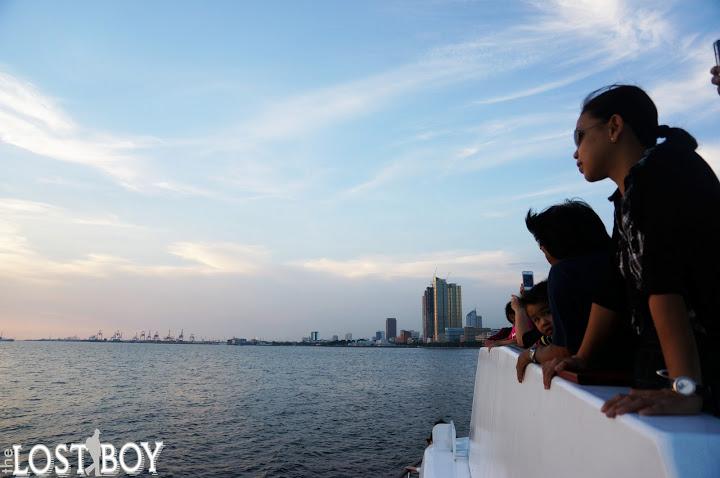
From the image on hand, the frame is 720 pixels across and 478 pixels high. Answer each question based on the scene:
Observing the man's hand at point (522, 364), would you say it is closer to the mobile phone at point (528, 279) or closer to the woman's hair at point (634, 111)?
the woman's hair at point (634, 111)

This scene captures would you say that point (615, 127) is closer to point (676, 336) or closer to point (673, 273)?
point (673, 273)

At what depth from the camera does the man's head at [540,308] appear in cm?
345

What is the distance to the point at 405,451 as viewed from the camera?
21.3 metres

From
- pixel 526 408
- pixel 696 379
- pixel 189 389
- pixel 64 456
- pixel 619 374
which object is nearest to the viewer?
pixel 696 379

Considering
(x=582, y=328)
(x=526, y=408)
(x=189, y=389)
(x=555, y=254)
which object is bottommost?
(x=189, y=389)

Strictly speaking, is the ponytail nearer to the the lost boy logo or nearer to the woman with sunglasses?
the woman with sunglasses

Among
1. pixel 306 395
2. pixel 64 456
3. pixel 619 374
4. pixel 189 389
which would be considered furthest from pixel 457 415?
pixel 619 374

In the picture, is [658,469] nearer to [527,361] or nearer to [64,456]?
[527,361]

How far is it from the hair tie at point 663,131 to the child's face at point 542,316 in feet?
6.82

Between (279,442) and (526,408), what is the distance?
23.9 m

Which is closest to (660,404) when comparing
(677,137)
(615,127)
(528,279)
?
(677,137)

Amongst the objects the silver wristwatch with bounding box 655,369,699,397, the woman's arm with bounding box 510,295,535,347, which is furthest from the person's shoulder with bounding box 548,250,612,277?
the woman's arm with bounding box 510,295,535,347

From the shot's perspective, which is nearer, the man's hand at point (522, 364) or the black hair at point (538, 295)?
the man's hand at point (522, 364)

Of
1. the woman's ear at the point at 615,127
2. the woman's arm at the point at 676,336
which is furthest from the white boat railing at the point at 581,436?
the woman's ear at the point at 615,127
